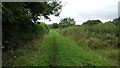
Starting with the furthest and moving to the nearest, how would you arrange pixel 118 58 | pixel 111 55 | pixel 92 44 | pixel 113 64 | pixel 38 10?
pixel 38 10 → pixel 92 44 → pixel 111 55 → pixel 118 58 → pixel 113 64

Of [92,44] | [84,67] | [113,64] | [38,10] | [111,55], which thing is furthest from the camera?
[38,10]

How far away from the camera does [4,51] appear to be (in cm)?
977

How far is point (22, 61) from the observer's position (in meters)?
8.42

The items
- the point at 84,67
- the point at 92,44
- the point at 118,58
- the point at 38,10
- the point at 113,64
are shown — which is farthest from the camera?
the point at 38,10

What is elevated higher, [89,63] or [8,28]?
[8,28]

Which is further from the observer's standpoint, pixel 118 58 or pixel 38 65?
pixel 118 58

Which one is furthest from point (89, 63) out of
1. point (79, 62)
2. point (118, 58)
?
point (118, 58)

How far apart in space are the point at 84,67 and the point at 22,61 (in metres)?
3.32

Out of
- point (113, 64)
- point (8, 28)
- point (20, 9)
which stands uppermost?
point (20, 9)

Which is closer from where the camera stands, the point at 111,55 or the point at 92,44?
the point at 111,55

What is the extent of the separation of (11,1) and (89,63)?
16.7 feet

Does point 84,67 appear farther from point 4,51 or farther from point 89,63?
point 4,51

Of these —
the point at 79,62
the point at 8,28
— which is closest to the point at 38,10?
the point at 8,28

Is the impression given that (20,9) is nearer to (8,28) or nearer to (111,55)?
(8,28)
